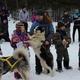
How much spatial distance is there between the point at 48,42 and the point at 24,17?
17.0 ft

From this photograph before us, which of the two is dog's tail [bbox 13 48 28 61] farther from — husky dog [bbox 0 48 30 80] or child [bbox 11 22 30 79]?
child [bbox 11 22 30 79]

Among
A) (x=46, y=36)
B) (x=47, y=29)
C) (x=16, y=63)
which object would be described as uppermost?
(x=47, y=29)

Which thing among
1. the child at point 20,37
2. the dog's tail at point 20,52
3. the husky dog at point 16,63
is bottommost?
the husky dog at point 16,63

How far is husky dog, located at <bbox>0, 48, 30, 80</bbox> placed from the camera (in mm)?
3662

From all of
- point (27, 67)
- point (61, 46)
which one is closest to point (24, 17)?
point (61, 46)

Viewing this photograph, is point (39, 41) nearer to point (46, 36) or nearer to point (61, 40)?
point (46, 36)

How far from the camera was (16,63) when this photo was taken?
3.75 meters

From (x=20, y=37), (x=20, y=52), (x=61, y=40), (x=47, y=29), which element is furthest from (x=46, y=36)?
(x=20, y=52)

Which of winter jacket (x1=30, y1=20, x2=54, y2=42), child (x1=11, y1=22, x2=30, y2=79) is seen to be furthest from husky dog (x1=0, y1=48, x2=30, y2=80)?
winter jacket (x1=30, y1=20, x2=54, y2=42)

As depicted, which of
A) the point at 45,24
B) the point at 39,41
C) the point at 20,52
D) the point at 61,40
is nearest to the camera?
the point at 20,52

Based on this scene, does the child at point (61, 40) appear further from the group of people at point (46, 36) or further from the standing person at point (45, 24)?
the standing person at point (45, 24)

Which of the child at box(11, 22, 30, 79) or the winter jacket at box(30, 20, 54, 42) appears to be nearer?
the child at box(11, 22, 30, 79)

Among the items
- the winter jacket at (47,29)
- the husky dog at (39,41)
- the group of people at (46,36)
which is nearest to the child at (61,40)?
the group of people at (46,36)

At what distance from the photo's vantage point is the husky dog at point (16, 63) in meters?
3.66
